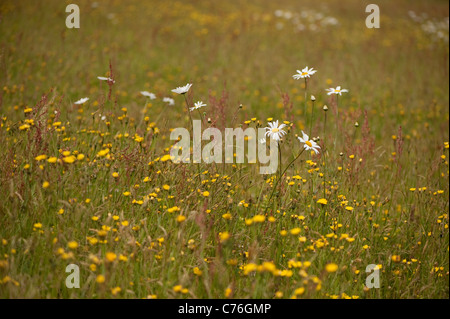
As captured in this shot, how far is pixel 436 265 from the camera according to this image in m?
2.46

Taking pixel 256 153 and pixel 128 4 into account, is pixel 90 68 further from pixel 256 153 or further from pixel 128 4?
pixel 128 4

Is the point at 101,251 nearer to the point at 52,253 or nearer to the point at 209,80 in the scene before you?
the point at 52,253

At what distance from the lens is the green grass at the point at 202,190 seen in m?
1.92

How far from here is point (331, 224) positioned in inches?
97.5

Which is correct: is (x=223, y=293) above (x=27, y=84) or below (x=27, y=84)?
below

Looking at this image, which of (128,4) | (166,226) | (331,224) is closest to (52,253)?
(166,226)

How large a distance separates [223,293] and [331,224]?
98 centimetres

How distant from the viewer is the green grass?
1.92m

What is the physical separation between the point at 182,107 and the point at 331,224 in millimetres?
3201

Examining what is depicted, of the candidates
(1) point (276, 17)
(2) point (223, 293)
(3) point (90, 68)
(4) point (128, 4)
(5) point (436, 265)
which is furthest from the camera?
(1) point (276, 17)

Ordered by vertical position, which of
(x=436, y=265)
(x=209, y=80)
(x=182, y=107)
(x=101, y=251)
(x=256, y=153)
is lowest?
(x=436, y=265)

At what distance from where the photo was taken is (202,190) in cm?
260

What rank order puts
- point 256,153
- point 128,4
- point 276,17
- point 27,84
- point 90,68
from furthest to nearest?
point 276,17 < point 128,4 < point 90,68 < point 27,84 < point 256,153

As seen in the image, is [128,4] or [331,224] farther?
[128,4]
